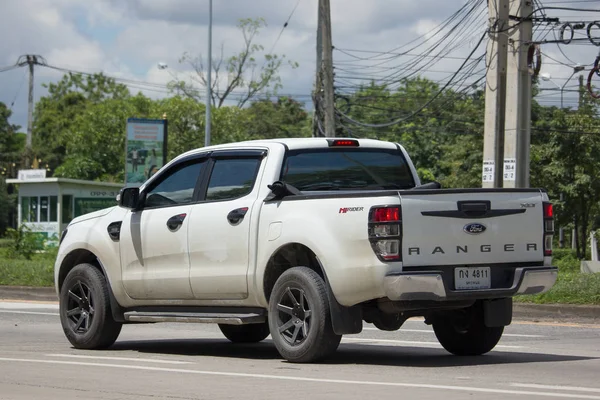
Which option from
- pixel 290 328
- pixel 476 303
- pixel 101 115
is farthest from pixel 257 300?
pixel 101 115

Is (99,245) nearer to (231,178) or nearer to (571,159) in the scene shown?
(231,178)

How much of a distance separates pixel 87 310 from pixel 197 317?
1.58 m

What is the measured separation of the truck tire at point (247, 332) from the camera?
38.1 ft

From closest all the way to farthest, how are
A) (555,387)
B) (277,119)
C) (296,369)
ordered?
(555,387) → (296,369) → (277,119)

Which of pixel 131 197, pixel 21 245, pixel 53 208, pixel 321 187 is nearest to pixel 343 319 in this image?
pixel 321 187

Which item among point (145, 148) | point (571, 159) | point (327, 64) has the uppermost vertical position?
point (327, 64)

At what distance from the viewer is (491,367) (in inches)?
352

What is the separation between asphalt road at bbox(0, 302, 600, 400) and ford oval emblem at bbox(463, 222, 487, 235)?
3.51 ft

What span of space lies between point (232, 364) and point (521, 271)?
8.17 feet

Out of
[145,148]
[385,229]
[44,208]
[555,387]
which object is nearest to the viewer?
[555,387]

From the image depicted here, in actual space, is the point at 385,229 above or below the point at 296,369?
above

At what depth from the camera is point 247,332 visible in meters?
11.7

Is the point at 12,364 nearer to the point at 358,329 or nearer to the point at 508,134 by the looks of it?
the point at 358,329

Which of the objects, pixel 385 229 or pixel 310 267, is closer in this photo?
pixel 385 229
